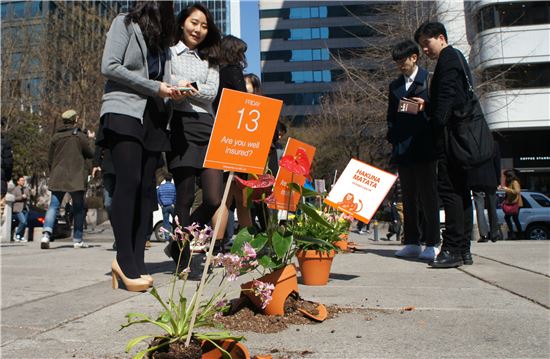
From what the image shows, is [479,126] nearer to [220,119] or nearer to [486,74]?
[220,119]

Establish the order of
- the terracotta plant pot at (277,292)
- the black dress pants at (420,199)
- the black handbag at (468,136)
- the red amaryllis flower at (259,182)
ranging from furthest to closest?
the black dress pants at (420,199)
the black handbag at (468,136)
the terracotta plant pot at (277,292)
the red amaryllis flower at (259,182)

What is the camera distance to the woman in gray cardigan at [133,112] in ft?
11.4

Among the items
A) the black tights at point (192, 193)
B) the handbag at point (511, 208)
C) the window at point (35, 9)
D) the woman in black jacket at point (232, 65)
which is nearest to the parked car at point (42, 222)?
the woman in black jacket at point (232, 65)

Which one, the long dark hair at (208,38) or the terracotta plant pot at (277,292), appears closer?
the terracotta plant pot at (277,292)

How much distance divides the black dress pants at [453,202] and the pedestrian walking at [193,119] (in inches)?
81.3

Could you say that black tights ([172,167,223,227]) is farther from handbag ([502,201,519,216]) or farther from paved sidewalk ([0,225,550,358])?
handbag ([502,201,519,216])

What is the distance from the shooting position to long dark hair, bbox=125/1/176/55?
362 cm

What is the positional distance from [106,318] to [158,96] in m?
1.51

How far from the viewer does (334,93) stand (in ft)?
125

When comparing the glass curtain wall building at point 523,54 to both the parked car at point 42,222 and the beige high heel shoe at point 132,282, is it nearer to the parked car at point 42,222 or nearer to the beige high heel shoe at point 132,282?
the parked car at point 42,222

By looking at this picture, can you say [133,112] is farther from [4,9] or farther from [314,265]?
[4,9]

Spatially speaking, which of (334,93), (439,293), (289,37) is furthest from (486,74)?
(289,37)

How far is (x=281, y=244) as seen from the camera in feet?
9.04

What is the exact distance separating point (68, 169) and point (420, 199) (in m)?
5.02
